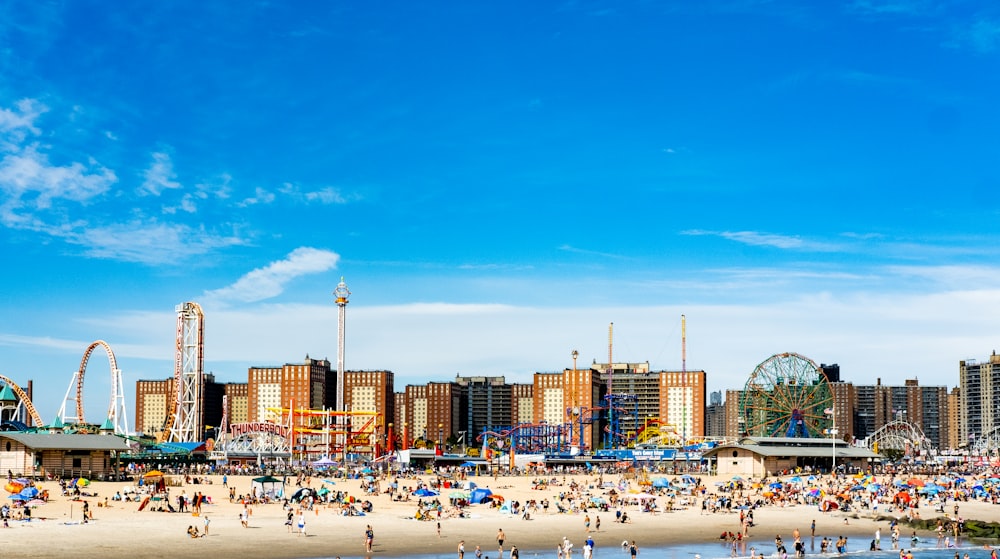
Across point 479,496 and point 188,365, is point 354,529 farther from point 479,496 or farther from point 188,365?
point 188,365

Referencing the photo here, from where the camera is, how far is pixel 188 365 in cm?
15862

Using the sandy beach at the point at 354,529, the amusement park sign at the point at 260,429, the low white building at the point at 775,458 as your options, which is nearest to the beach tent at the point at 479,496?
the sandy beach at the point at 354,529

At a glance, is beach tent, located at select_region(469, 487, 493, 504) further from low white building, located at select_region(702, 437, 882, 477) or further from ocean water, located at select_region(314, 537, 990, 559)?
low white building, located at select_region(702, 437, 882, 477)

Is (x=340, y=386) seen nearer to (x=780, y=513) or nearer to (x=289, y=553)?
(x=780, y=513)

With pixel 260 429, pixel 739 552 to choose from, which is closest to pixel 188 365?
pixel 260 429

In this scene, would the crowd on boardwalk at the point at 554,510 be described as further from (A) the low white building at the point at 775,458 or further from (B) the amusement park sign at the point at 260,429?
(B) the amusement park sign at the point at 260,429

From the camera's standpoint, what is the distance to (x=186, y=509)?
198 feet

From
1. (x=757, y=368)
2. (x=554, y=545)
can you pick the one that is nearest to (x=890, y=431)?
(x=757, y=368)

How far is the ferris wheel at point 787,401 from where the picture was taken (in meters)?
154

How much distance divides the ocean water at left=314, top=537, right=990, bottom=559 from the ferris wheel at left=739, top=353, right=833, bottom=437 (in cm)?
9572

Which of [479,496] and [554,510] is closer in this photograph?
[554,510]

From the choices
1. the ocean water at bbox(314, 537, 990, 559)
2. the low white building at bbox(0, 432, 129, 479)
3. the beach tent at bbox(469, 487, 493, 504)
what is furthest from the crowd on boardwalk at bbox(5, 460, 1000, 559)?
the low white building at bbox(0, 432, 129, 479)

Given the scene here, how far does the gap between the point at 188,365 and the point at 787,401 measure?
8604cm

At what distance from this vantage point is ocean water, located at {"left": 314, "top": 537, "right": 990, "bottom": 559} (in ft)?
159
